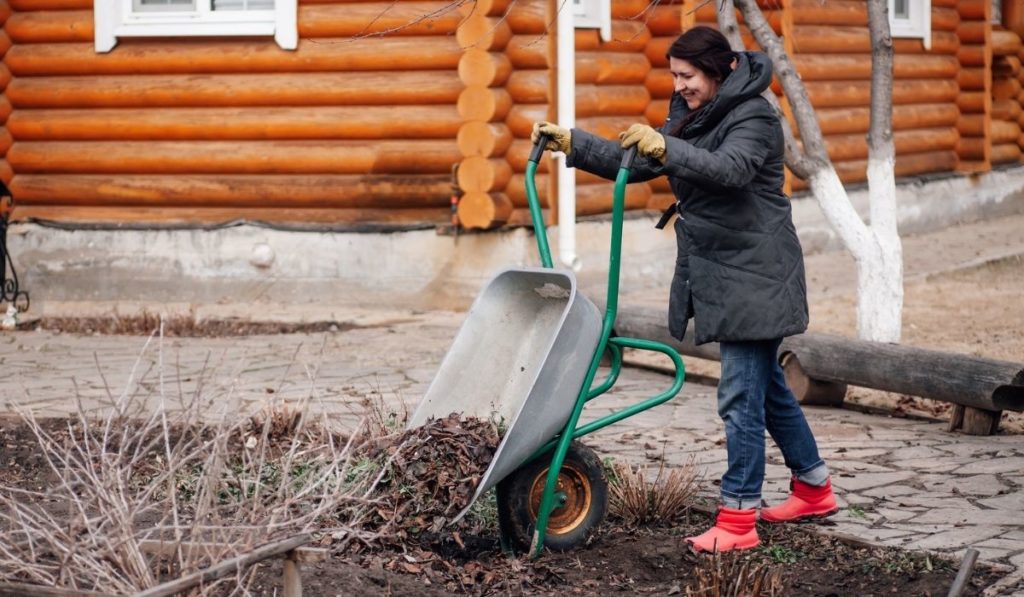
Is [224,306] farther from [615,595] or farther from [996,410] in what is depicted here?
[615,595]

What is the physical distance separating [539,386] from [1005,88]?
47.3ft

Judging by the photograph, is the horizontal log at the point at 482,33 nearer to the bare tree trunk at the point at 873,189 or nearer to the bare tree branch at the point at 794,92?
the bare tree trunk at the point at 873,189

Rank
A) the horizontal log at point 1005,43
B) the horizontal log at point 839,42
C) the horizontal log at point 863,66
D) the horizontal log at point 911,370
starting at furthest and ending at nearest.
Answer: the horizontal log at point 1005,43 < the horizontal log at point 863,66 < the horizontal log at point 839,42 < the horizontal log at point 911,370

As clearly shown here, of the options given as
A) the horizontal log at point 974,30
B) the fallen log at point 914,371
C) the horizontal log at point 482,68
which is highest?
the horizontal log at point 974,30

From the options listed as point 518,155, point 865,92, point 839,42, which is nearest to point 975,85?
point 865,92

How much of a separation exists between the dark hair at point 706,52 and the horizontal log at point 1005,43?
1330 cm

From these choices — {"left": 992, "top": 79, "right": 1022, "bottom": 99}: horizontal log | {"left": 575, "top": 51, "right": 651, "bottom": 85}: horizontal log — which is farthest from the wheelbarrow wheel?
{"left": 992, "top": 79, "right": 1022, "bottom": 99}: horizontal log

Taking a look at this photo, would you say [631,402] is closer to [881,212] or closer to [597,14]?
[881,212]

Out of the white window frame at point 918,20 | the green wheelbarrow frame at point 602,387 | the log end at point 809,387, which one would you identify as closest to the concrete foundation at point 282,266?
the log end at point 809,387

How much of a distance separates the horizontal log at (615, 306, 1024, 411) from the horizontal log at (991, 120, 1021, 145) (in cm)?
1056

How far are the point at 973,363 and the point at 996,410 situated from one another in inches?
9.1

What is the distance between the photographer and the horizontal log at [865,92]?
1400 centimetres

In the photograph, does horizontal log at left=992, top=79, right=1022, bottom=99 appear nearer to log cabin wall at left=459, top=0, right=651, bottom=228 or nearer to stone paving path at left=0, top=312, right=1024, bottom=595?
log cabin wall at left=459, top=0, right=651, bottom=228

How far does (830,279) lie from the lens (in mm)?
12211
